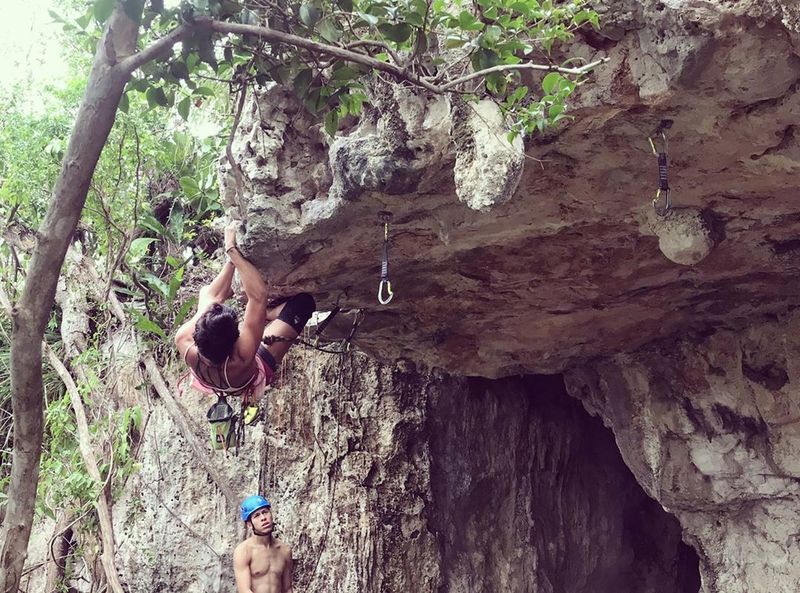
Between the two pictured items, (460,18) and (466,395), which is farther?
(466,395)

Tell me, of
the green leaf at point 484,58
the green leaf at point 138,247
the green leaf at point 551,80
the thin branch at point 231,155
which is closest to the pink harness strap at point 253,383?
the thin branch at point 231,155

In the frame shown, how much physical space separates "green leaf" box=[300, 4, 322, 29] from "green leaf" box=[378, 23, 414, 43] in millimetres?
222

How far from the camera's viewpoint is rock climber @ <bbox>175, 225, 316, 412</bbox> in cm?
303

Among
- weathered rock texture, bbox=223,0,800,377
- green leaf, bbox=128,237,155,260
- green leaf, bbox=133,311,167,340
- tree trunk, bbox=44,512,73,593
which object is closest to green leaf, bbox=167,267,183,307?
green leaf, bbox=133,311,167,340

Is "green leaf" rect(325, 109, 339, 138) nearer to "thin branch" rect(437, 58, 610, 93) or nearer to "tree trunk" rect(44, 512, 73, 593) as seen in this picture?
"thin branch" rect(437, 58, 610, 93)

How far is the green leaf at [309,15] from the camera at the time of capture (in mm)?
2426

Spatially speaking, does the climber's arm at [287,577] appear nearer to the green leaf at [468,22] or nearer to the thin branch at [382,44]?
the thin branch at [382,44]

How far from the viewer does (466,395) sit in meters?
5.02

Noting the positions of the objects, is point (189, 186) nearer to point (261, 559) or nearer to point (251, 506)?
point (251, 506)

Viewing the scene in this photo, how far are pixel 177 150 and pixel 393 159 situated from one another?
12.1 feet

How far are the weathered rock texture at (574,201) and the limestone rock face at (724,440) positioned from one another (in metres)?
0.19

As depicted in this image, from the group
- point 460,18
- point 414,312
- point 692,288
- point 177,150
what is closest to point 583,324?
point 692,288

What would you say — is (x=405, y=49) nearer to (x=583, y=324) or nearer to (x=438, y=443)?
(x=583, y=324)

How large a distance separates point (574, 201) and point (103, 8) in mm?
1914
